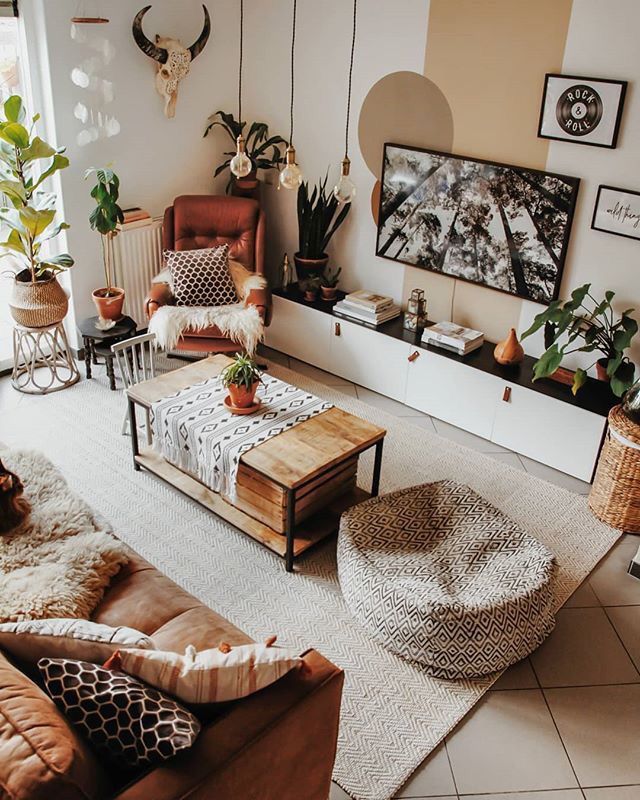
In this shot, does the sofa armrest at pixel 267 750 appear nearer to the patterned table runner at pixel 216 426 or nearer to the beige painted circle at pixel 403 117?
the patterned table runner at pixel 216 426

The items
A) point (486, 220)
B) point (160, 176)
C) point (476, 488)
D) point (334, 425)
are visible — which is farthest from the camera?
point (160, 176)

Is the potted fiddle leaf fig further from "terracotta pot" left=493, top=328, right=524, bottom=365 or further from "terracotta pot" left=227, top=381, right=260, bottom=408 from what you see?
"terracotta pot" left=227, top=381, right=260, bottom=408

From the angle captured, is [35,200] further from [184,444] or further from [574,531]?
[574,531]

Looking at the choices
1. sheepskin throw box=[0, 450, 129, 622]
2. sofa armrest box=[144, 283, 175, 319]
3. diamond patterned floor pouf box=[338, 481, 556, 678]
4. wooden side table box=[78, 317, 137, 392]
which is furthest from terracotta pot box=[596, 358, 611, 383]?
wooden side table box=[78, 317, 137, 392]

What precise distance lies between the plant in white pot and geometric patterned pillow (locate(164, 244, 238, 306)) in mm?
638

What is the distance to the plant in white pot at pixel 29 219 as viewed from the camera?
4184mm

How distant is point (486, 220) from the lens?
444 cm

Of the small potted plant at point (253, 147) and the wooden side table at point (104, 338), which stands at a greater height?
Answer: the small potted plant at point (253, 147)

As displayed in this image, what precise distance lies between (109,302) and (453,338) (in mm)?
2047

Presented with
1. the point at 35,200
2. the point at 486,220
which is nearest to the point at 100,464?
the point at 35,200

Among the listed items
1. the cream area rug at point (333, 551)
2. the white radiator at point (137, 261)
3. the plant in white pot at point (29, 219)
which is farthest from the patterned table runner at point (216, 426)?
the white radiator at point (137, 261)

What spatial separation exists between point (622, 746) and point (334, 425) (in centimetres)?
170

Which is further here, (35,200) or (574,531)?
(35,200)

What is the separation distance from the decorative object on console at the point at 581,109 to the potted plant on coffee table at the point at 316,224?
1488mm
